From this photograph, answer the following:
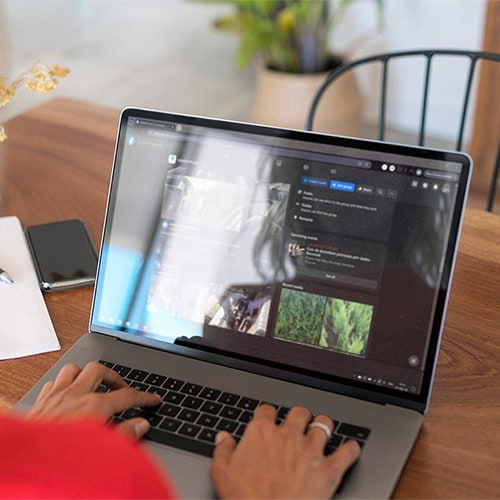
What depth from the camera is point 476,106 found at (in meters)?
3.29

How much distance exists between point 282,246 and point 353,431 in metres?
0.25

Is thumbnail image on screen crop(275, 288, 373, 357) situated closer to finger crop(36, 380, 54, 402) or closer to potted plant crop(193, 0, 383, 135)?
finger crop(36, 380, 54, 402)

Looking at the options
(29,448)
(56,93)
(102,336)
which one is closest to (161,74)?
(56,93)

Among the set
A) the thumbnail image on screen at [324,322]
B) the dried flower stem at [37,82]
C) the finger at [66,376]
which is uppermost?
the dried flower stem at [37,82]

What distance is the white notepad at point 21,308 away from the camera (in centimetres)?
113

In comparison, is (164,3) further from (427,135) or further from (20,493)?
(20,493)

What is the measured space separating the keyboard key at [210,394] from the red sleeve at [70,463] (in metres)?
0.40

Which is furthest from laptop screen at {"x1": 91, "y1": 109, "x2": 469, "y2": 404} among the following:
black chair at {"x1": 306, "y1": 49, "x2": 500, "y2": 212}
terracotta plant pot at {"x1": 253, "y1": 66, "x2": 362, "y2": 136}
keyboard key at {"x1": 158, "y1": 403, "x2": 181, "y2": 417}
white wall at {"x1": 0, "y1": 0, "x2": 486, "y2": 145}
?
terracotta plant pot at {"x1": 253, "y1": 66, "x2": 362, "y2": 136}

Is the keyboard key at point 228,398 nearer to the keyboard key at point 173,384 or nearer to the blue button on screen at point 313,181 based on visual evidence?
the keyboard key at point 173,384

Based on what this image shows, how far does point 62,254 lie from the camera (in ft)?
4.36

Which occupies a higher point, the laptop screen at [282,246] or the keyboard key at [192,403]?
the laptop screen at [282,246]

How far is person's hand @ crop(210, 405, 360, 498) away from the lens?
833mm

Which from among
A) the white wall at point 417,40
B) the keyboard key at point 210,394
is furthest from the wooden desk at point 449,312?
the white wall at point 417,40

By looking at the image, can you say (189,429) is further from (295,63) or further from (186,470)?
(295,63)
